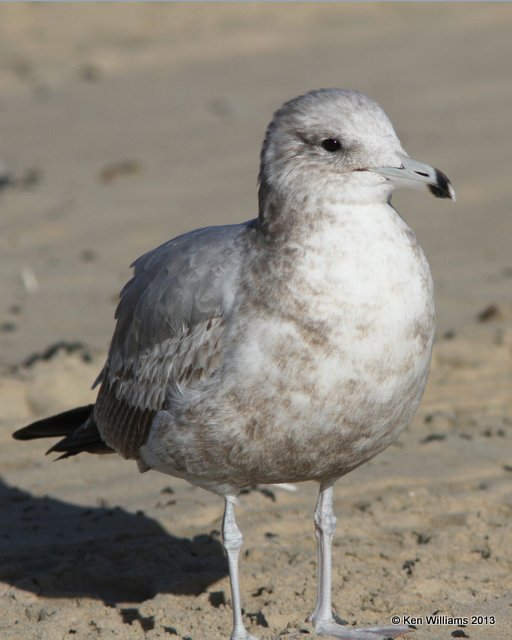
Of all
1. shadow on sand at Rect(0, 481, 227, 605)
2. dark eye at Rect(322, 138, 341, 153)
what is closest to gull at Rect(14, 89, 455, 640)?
dark eye at Rect(322, 138, 341, 153)

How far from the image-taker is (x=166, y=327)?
14.5ft

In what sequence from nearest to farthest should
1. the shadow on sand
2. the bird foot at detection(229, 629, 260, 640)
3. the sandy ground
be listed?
the bird foot at detection(229, 629, 260, 640), the sandy ground, the shadow on sand

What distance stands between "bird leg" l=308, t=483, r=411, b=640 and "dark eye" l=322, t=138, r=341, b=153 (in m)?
1.32

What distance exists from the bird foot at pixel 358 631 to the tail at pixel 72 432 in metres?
1.24

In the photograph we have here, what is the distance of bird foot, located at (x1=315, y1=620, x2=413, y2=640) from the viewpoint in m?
4.18

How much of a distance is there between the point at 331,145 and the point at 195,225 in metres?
6.42

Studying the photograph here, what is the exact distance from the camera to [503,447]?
6066 mm

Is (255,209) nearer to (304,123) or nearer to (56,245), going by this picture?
(56,245)

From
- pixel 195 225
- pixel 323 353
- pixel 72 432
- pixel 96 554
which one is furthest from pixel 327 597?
pixel 195 225

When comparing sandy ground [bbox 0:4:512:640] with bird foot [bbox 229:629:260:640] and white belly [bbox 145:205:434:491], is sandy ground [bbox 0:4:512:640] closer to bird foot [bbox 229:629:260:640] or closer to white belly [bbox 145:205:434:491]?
bird foot [bbox 229:629:260:640]

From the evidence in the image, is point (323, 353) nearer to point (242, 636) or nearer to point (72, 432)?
point (242, 636)

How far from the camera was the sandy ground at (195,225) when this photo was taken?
4836 mm

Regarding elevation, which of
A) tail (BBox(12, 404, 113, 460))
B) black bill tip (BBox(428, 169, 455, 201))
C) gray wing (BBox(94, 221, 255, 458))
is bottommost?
tail (BBox(12, 404, 113, 460))

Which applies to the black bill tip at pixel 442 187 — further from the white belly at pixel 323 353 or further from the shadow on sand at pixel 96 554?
the shadow on sand at pixel 96 554
